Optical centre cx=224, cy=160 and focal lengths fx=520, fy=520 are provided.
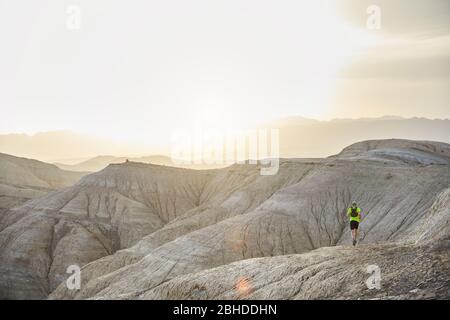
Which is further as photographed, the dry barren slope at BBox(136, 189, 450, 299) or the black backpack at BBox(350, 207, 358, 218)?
the black backpack at BBox(350, 207, 358, 218)

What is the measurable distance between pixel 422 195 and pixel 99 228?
45.6 meters

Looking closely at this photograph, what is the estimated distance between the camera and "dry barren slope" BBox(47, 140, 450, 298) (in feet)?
146

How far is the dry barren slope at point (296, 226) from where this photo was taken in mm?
44625

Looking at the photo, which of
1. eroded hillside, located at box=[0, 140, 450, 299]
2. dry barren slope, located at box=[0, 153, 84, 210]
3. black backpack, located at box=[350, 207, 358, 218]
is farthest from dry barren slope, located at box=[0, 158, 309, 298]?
black backpack, located at box=[350, 207, 358, 218]

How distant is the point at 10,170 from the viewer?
136m

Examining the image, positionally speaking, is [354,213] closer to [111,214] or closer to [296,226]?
[296,226]

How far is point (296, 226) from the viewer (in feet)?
173

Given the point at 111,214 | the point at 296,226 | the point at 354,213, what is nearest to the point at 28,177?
the point at 111,214

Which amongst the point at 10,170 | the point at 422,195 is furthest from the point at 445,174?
the point at 10,170

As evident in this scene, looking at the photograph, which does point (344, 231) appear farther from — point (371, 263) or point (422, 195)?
point (371, 263)

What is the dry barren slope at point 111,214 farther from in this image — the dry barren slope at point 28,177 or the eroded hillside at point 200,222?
the dry barren slope at point 28,177

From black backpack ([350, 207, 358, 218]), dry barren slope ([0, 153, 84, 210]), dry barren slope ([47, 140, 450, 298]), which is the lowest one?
dry barren slope ([0, 153, 84, 210])

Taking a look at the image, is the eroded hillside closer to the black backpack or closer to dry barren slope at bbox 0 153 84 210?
the black backpack

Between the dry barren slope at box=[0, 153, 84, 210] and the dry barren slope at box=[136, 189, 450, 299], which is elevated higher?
the dry barren slope at box=[136, 189, 450, 299]
